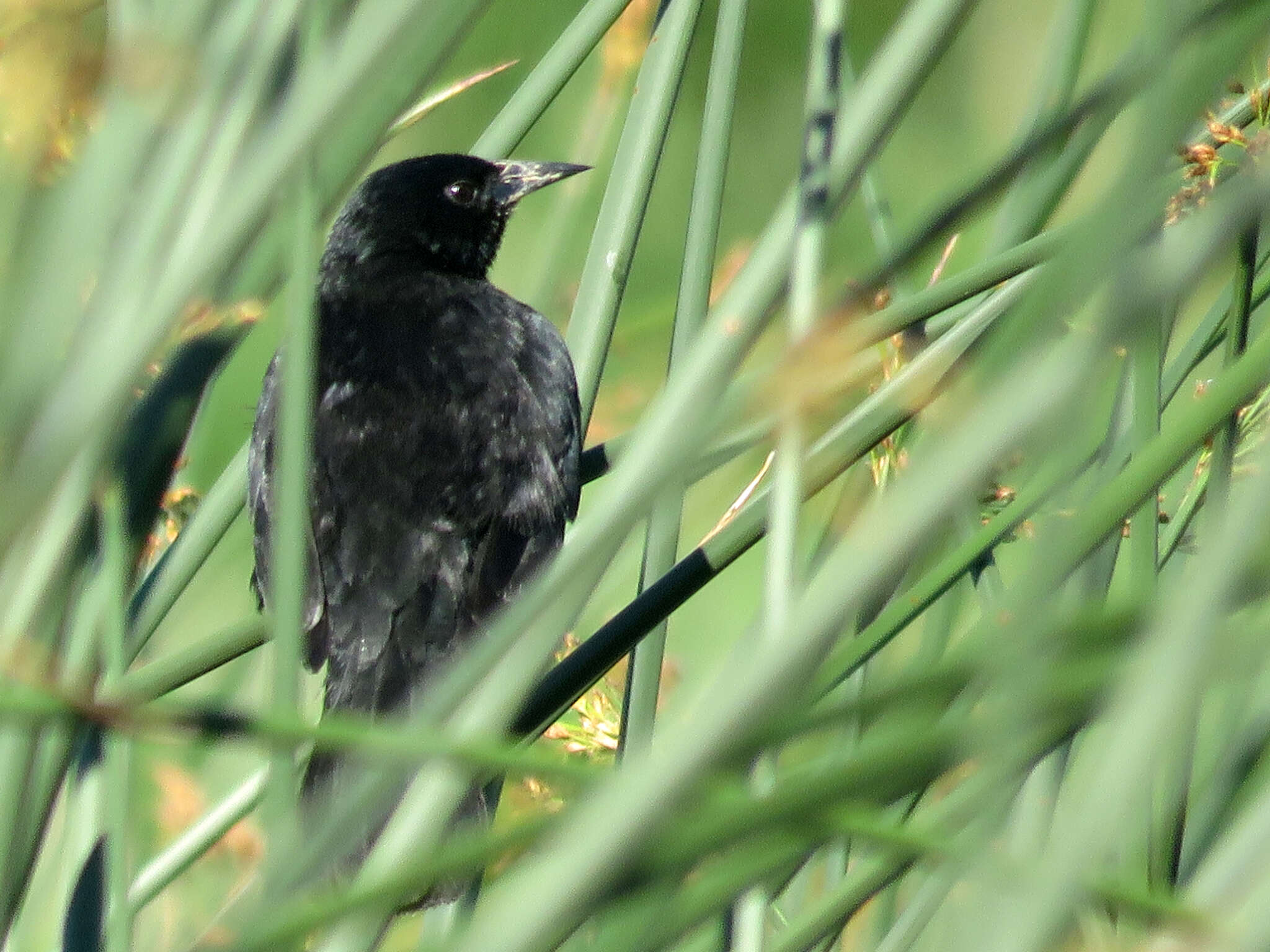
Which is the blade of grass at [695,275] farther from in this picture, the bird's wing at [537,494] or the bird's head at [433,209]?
the bird's head at [433,209]

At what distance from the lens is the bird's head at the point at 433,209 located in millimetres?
3186

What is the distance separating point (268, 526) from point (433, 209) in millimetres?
978

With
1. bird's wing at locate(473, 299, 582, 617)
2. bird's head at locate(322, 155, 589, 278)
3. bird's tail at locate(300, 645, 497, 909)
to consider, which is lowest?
bird's tail at locate(300, 645, 497, 909)

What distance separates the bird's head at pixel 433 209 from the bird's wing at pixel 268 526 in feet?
1.91

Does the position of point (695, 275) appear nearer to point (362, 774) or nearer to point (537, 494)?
point (362, 774)

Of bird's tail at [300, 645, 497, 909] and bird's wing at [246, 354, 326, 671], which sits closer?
bird's tail at [300, 645, 497, 909]

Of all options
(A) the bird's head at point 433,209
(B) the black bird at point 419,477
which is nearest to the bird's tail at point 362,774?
(B) the black bird at point 419,477

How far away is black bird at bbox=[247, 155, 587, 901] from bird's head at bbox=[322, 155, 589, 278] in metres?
0.29

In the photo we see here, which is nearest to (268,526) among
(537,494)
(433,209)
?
(537,494)

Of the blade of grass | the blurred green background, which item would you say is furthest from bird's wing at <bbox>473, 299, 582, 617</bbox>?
the blurred green background

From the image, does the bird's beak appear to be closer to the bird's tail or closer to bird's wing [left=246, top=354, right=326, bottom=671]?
bird's wing [left=246, top=354, right=326, bottom=671]

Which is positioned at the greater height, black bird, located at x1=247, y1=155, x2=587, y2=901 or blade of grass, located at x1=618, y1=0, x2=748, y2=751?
black bird, located at x1=247, y1=155, x2=587, y2=901

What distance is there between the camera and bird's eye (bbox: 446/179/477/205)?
327 cm

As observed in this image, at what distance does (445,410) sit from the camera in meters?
2.54
